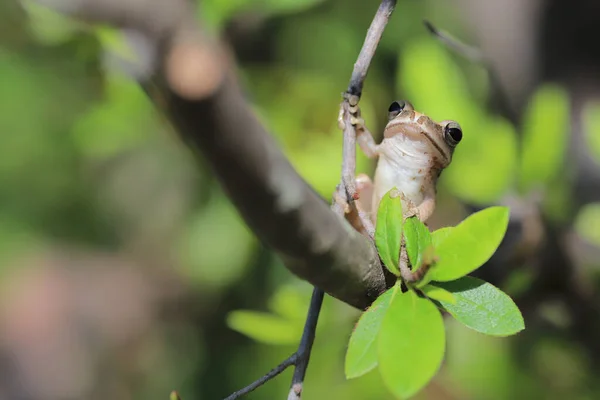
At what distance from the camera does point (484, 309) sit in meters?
0.79

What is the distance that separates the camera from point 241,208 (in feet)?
1.82

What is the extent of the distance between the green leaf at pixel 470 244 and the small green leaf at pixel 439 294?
12 millimetres

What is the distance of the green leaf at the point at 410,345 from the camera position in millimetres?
665

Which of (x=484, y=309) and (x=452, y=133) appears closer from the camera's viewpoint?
(x=484, y=309)

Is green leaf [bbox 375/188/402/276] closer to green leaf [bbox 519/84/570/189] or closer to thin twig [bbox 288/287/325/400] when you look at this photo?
thin twig [bbox 288/287/325/400]

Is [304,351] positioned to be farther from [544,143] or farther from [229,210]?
[229,210]

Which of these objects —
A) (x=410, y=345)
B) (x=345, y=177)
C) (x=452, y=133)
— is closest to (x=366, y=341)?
(x=410, y=345)

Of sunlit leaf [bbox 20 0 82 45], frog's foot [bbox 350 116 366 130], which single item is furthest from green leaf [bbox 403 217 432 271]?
sunlit leaf [bbox 20 0 82 45]

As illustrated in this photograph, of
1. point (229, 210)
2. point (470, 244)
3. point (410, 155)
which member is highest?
point (470, 244)

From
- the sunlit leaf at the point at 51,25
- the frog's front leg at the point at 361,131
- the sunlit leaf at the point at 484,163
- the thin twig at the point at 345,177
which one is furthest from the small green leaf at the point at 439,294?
the sunlit leaf at the point at 51,25

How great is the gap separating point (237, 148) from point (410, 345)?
305mm

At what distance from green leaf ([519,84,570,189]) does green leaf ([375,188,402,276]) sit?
860 mm

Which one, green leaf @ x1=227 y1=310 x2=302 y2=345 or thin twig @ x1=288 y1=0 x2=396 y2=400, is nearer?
thin twig @ x1=288 y1=0 x2=396 y2=400

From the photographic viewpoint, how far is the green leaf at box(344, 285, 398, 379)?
0.73m
